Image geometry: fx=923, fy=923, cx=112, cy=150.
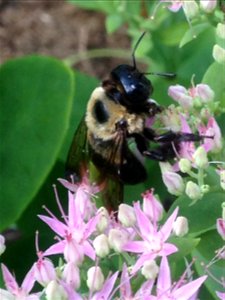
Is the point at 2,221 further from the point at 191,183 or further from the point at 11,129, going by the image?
the point at 191,183

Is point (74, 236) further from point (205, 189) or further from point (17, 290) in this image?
point (205, 189)

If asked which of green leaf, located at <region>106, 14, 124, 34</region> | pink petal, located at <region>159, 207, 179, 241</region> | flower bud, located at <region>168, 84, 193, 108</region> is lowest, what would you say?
pink petal, located at <region>159, 207, 179, 241</region>

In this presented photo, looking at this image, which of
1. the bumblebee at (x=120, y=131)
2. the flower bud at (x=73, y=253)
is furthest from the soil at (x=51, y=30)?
the flower bud at (x=73, y=253)

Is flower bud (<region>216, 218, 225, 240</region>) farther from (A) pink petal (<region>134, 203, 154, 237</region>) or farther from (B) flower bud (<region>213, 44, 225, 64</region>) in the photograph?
(B) flower bud (<region>213, 44, 225, 64</region>)

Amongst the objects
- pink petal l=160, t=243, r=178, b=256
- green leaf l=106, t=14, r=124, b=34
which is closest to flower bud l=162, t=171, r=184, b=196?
pink petal l=160, t=243, r=178, b=256

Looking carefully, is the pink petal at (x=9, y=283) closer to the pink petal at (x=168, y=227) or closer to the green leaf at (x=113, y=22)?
the pink petal at (x=168, y=227)

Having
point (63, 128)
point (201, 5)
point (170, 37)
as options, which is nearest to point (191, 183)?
point (201, 5)
